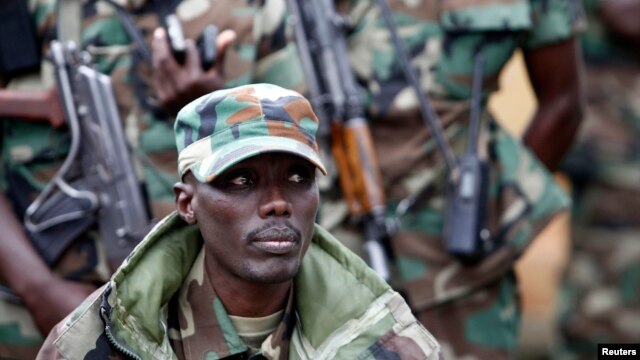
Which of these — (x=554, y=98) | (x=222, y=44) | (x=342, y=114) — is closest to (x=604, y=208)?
(x=554, y=98)

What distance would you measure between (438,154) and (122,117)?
1055 mm

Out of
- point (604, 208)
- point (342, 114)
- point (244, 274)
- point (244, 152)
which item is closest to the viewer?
point (244, 152)

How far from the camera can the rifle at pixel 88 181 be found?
4.75 m

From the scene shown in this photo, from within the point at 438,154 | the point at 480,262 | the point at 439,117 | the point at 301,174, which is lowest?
the point at 480,262

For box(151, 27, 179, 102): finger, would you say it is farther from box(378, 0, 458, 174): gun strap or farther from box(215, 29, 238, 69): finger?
box(378, 0, 458, 174): gun strap

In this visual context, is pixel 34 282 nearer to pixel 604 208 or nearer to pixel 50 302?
pixel 50 302

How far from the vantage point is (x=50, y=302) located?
471 cm

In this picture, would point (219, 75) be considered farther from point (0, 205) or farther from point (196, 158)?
point (196, 158)

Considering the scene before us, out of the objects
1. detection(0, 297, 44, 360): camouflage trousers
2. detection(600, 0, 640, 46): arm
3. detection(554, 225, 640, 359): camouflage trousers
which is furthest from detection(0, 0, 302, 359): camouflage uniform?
detection(554, 225, 640, 359): camouflage trousers

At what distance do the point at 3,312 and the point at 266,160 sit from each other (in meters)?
1.43

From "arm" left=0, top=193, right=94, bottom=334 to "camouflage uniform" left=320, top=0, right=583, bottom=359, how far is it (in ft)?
3.11

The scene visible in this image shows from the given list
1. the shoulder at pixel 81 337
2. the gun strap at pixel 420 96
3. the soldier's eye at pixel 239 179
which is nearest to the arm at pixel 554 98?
the gun strap at pixel 420 96

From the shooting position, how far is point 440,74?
17.7ft

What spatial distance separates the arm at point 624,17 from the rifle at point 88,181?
2134mm
